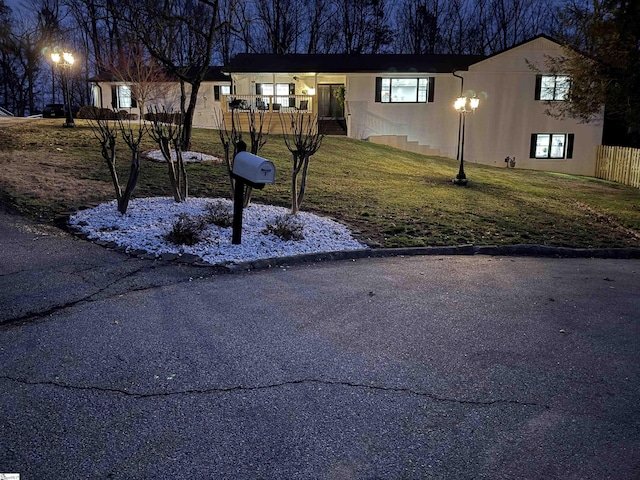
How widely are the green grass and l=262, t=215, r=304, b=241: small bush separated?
1248 millimetres

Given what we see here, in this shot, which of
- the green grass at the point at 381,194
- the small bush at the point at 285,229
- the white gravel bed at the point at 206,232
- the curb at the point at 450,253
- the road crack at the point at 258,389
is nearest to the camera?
the road crack at the point at 258,389

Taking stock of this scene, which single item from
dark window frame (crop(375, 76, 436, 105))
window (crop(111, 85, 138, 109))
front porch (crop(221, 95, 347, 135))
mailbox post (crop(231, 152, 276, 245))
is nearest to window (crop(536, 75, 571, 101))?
dark window frame (crop(375, 76, 436, 105))

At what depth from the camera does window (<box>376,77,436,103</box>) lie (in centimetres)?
2664

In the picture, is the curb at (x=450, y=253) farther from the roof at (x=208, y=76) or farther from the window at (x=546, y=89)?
the roof at (x=208, y=76)

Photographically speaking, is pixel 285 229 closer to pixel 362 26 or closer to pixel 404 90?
pixel 404 90

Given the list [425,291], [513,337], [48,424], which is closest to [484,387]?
[513,337]

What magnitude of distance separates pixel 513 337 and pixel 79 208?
7597 mm

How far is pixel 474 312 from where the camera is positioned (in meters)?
5.59

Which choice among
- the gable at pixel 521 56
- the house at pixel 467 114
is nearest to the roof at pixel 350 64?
the house at pixel 467 114

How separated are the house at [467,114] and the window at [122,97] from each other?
9.04 m

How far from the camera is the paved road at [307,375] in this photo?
118 inches

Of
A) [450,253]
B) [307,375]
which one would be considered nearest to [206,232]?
[450,253]

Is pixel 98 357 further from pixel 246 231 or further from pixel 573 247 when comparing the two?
pixel 573 247

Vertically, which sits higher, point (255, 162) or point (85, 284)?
point (255, 162)
